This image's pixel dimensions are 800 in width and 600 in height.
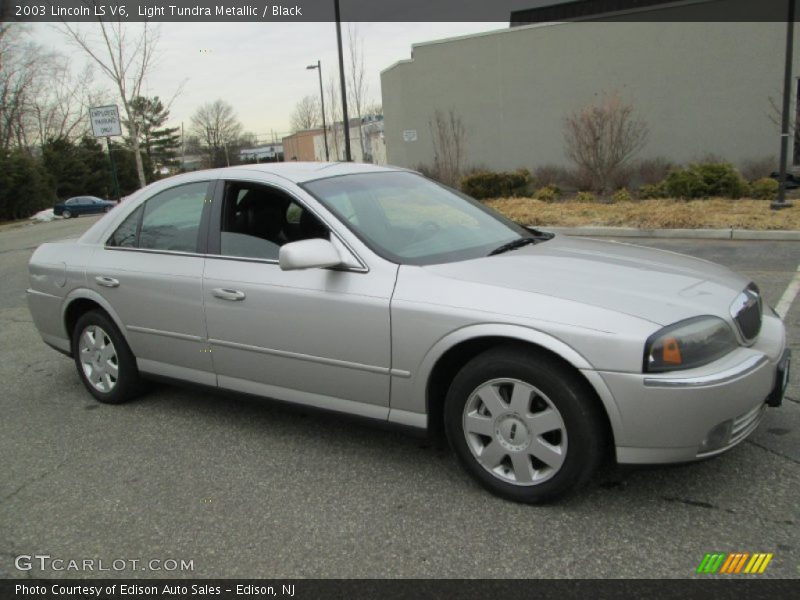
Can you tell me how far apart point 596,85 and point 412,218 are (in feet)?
61.6

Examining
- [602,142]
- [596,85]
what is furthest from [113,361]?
[596,85]

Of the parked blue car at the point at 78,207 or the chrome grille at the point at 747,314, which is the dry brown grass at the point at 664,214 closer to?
the chrome grille at the point at 747,314

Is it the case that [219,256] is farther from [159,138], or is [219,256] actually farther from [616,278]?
[159,138]

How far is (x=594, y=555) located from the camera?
2.58 m

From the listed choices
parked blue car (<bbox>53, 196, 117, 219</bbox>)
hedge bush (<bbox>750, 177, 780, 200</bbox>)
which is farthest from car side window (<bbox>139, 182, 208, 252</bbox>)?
parked blue car (<bbox>53, 196, 117, 219</bbox>)

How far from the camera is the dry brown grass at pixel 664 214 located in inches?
420

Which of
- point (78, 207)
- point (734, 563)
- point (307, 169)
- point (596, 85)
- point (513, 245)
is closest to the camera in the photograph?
point (734, 563)

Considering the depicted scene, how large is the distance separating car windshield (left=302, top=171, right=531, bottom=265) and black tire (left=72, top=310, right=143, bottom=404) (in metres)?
1.78

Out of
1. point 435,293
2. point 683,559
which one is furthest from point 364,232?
point 683,559

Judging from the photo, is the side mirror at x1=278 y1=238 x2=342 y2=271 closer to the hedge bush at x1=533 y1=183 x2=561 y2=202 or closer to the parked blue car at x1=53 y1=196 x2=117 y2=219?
the hedge bush at x1=533 y1=183 x2=561 y2=202

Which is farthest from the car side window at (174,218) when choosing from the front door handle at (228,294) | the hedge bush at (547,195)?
the hedge bush at (547,195)

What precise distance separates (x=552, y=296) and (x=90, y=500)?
96.6 inches
